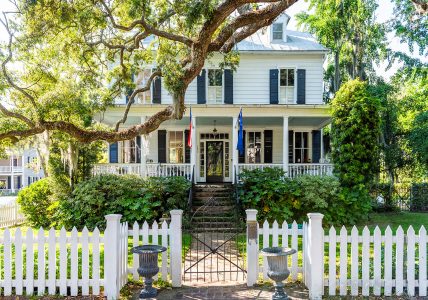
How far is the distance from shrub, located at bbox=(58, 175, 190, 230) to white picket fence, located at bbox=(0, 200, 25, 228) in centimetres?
305

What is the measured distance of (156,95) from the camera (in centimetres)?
1688

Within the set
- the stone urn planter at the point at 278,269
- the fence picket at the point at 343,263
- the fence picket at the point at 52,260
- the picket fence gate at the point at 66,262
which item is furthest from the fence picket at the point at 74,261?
the fence picket at the point at 343,263

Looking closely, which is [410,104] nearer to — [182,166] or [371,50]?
[371,50]

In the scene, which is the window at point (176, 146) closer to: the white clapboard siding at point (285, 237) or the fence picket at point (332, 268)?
the white clapboard siding at point (285, 237)

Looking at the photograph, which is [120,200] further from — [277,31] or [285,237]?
[277,31]

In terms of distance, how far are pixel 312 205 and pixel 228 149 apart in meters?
6.46

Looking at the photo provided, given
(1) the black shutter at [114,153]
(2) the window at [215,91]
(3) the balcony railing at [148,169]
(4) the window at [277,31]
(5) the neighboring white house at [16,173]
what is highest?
(4) the window at [277,31]

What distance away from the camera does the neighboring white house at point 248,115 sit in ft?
49.1

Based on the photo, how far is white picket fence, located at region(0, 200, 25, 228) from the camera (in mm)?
13527

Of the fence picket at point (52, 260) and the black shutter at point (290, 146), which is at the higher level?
the black shutter at point (290, 146)

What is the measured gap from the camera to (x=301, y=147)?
60.3 ft

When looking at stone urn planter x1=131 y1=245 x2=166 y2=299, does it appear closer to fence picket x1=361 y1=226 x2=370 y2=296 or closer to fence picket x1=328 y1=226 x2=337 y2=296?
fence picket x1=328 y1=226 x2=337 y2=296

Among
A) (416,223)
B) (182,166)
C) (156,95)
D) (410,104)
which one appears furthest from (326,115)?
(410,104)

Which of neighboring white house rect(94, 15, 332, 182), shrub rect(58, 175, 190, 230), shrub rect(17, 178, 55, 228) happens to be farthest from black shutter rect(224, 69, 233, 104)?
shrub rect(17, 178, 55, 228)
